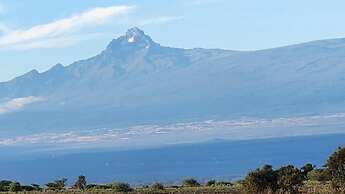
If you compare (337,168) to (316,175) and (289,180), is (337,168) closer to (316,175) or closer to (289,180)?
(289,180)

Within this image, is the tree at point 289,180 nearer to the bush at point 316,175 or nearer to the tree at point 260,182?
the tree at point 260,182

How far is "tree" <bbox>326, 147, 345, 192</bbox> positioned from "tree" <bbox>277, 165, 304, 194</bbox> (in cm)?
129

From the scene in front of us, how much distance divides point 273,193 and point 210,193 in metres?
4.19

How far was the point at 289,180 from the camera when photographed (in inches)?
1473

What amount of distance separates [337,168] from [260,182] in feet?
10.4

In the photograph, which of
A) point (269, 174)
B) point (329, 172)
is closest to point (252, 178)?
point (269, 174)

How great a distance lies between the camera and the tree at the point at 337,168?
37.3 m

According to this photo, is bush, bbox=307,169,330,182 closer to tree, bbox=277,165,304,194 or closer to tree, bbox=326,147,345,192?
tree, bbox=326,147,345,192

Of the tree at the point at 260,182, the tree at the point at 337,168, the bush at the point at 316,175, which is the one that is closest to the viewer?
the tree at the point at 337,168

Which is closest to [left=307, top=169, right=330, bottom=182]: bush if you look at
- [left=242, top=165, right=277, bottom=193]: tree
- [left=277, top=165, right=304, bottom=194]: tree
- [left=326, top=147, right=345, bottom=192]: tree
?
[left=326, top=147, right=345, bottom=192]: tree

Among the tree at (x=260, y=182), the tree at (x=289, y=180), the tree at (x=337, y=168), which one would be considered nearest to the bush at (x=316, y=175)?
the tree at (x=337, y=168)

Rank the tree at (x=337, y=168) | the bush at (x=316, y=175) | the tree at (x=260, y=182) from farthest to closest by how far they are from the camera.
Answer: the bush at (x=316, y=175) < the tree at (x=260, y=182) < the tree at (x=337, y=168)

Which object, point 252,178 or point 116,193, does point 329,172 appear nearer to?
point 252,178

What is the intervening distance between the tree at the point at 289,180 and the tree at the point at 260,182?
0.86ft
